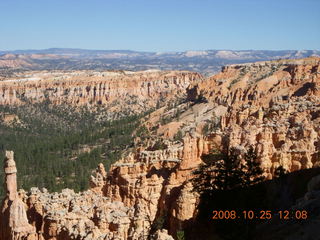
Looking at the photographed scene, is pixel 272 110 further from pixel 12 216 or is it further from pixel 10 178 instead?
pixel 12 216

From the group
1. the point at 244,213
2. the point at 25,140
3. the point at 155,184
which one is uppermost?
the point at 244,213

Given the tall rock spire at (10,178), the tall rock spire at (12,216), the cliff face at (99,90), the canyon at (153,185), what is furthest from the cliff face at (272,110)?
the cliff face at (99,90)

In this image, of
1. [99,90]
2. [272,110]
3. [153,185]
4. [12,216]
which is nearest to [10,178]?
[12,216]

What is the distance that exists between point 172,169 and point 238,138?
700cm

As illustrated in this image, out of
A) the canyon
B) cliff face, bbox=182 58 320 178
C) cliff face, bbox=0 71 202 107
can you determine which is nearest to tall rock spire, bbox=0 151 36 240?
the canyon

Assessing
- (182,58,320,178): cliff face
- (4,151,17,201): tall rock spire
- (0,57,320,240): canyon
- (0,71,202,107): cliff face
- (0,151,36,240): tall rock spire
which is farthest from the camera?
(0,71,202,107): cliff face

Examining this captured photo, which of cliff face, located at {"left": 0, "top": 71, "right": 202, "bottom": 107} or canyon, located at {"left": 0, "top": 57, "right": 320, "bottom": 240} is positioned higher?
canyon, located at {"left": 0, "top": 57, "right": 320, "bottom": 240}

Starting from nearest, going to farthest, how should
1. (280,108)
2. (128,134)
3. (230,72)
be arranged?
(280,108), (128,134), (230,72)

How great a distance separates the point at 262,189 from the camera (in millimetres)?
22500

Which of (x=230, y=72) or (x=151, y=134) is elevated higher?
(x=230, y=72)

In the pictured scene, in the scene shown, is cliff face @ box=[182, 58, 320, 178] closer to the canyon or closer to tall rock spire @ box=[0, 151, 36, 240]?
the canyon

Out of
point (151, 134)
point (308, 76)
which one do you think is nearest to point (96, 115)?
point (151, 134)

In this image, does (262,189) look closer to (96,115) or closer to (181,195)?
(181,195)

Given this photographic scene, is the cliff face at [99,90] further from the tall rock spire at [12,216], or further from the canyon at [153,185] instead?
the tall rock spire at [12,216]
